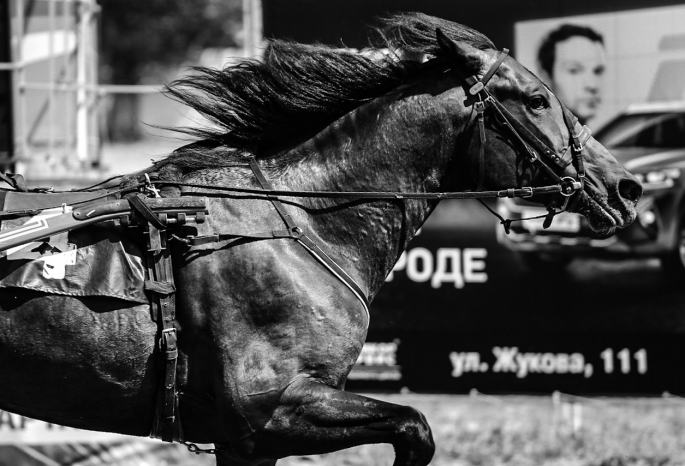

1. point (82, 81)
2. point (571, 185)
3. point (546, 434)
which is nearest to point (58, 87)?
point (82, 81)

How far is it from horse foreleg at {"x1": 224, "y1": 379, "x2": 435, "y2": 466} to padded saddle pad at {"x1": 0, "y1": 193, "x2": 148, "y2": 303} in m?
0.75

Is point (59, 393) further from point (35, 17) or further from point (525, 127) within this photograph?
point (35, 17)

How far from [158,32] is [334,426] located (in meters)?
26.2

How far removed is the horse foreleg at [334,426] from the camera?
3576mm

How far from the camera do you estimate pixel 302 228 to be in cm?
384

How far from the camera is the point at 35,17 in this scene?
6.96 metres

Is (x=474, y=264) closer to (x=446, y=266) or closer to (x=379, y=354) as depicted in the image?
(x=446, y=266)

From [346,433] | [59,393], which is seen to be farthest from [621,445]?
[59,393]

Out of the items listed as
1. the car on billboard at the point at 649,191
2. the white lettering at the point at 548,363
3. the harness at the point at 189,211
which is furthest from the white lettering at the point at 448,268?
the harness at the point at 189,211

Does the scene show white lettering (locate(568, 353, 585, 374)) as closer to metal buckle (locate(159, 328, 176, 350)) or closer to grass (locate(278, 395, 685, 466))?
grass (locate(278, 395, 685, 466))

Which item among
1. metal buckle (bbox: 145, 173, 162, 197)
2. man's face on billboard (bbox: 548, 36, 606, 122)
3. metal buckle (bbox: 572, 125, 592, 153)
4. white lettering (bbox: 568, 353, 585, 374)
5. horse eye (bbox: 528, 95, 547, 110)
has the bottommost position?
white lettering (bbox: 568, 353, 585, 374)

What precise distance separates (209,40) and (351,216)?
83.8ft

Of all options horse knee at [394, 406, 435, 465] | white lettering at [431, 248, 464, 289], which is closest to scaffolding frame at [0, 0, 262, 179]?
white lettering at [431, 248, 464, 289]

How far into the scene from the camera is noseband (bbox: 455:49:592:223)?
152 inches
